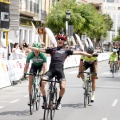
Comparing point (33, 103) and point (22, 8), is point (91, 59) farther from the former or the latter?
point (22, 8)

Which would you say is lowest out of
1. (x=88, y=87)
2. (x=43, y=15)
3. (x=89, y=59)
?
(x=88, y=87)

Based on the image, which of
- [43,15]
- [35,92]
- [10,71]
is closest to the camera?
[35,92]

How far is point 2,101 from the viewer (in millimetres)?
16188

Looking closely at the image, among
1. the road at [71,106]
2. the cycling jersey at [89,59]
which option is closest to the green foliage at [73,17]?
the road at [71,106]

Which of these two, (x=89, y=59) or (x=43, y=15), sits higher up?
(x=43, y=15)

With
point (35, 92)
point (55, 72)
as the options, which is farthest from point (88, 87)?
point (55, 72)

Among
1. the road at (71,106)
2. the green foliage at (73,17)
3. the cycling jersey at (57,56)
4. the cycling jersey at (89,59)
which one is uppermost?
the green foliage at (73,17)

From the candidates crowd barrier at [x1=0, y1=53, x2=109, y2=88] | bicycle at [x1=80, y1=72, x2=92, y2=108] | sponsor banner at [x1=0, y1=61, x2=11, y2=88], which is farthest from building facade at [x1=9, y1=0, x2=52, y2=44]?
bicycle at [x1=80, y1=72, x2=92, y2=108]

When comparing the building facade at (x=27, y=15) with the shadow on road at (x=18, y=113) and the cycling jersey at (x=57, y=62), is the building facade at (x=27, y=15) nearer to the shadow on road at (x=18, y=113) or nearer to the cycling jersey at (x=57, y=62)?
the shadow on road at (x=18, y=113)

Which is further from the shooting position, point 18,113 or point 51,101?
point 18,113

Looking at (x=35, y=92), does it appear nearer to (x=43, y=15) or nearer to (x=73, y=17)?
(x=73, y=17)

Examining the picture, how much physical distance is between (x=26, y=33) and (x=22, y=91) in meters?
34.8

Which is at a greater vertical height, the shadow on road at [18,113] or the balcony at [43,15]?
the balcony at [43,15]

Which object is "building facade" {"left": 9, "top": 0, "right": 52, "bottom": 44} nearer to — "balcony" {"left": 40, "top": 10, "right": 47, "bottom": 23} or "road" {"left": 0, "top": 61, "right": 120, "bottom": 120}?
"balcony" {"left": 40, "top": 10, "right": 47, "bottom": 23}
